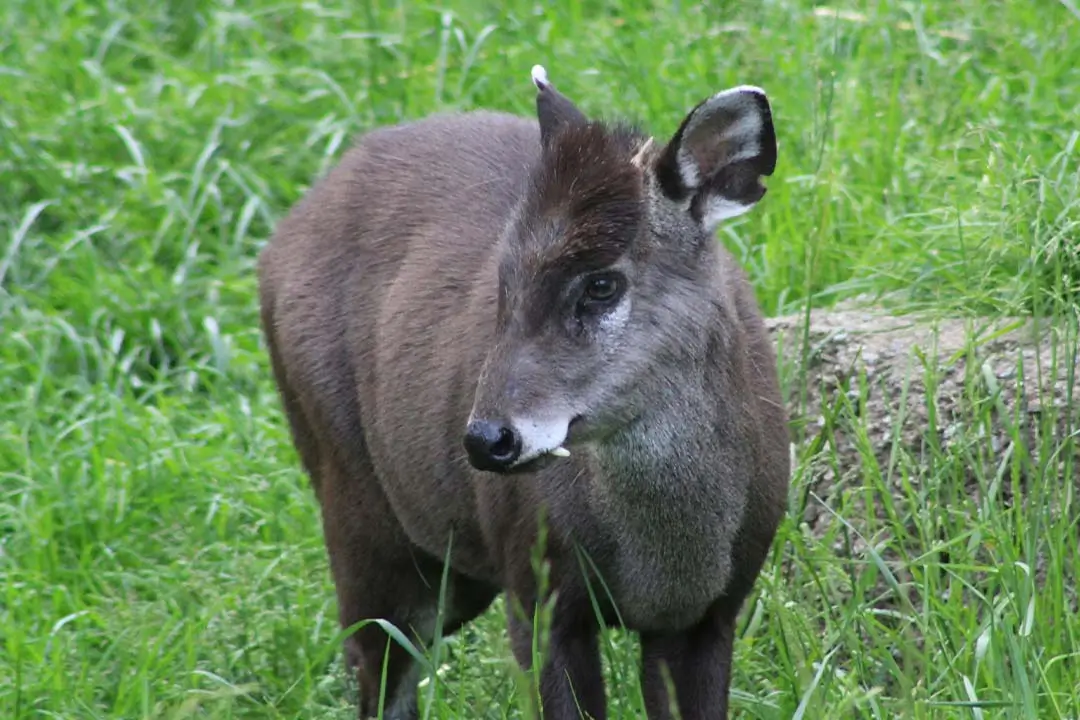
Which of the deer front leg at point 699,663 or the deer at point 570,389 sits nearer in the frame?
the deer at point 570,389

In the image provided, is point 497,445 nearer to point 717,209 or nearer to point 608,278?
point 608,278

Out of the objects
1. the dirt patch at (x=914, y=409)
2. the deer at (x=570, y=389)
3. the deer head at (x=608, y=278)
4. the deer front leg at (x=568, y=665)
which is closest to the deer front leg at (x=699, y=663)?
the deer at (x=570, y=389)

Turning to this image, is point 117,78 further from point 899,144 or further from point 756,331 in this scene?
point 756,331

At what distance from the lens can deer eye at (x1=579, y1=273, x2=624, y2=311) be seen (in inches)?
165

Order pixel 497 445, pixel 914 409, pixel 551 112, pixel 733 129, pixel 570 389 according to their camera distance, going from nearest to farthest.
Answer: pixel 497 445 → pixel 570 389 → pixel 733 129 → pixel 551 112 → pixel 914 409

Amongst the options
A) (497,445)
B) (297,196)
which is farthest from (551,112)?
(297,196)

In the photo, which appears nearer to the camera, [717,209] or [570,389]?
[570,389]

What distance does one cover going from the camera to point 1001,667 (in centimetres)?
413

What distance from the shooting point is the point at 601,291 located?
4211 mm

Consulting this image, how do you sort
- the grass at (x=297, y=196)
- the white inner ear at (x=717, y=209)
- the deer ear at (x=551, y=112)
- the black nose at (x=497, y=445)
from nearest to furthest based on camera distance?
the black nose at (x=497, y=445) < the white inner ear at (x=717, y=209) < the deer ear at (x=551, y=112) < the grass at (x=297, y=196)

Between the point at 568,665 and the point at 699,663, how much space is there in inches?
14.1

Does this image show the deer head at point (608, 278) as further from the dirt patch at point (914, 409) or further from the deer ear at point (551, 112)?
the dirt patch at point (914, 409)

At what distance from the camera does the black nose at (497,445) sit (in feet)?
13.1

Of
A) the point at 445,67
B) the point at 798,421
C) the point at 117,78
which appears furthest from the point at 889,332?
the point at 117,78
